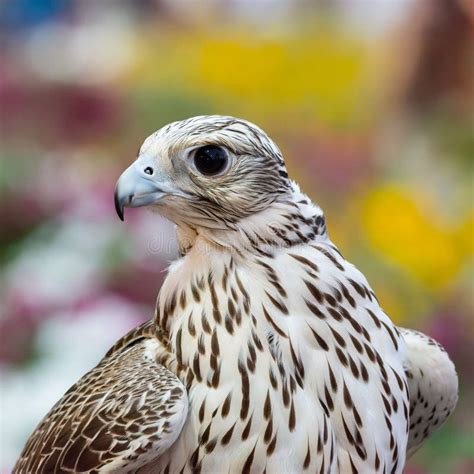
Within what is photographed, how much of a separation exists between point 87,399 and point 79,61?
635cm

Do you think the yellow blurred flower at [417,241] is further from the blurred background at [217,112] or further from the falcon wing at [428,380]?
the falcon wing at [428,380]

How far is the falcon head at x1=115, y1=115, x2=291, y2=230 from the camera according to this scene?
4.73 feet

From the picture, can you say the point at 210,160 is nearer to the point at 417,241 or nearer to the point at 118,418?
the point at 118,418

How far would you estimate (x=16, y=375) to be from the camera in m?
3.60

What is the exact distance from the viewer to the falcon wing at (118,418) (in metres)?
1.44

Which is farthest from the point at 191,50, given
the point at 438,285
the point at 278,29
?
the point at 438,285

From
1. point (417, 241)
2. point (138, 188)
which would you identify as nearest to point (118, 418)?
point (138, 188)

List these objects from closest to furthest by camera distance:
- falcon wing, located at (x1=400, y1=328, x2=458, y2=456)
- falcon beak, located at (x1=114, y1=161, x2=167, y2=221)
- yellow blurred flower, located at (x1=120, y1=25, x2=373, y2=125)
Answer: falcon beak, located at (x1=114, y1=161, x2=167, y2=221)
falcon wing, located at (x1=400, y1=328, x2=458, y2=456)
yellow blurred flower, located at (x1=120, y1=25, x2=373, y2=125)

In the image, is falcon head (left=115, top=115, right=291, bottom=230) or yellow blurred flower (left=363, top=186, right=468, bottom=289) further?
yellow blurred flower (left=363, top=186, right=468, bottom=289)

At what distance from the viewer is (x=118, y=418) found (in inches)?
58.2

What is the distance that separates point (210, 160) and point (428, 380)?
2.07ft

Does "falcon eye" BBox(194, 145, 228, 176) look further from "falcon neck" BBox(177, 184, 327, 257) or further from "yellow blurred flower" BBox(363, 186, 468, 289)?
"yellow blurred flower" BBox(363, 186, 468, 289)

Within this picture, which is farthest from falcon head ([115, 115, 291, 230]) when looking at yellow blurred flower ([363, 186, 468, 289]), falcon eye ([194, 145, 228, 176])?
yellow blurred flower ([363, 186, 468, 289])

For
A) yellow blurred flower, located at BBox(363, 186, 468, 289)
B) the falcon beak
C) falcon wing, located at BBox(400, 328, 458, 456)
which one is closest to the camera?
the falcon beak
